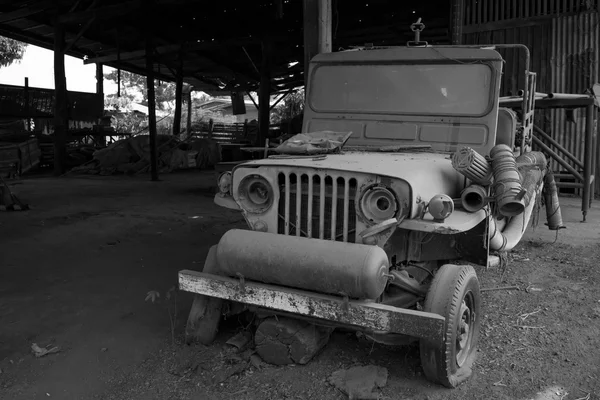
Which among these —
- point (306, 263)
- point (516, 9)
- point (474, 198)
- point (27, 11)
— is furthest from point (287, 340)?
point (27, 11)

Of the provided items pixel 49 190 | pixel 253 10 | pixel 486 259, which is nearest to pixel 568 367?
pixel 486 259

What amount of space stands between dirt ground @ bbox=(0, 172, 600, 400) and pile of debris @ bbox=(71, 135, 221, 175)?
9068mm

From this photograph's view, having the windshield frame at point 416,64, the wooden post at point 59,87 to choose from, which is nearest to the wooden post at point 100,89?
the wooden post at point 59,87

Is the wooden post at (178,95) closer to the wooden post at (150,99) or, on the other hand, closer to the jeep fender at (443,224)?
the wooden post at (150,99)

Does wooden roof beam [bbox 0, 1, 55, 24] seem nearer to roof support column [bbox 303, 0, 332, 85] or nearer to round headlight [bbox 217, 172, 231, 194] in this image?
roof support column [bbox 303, 0, 332, 85]

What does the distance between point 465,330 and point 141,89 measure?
49.0 metres

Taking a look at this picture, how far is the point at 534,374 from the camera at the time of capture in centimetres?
346

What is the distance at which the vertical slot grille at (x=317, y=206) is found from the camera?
128 inches

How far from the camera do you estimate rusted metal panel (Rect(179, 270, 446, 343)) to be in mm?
2887

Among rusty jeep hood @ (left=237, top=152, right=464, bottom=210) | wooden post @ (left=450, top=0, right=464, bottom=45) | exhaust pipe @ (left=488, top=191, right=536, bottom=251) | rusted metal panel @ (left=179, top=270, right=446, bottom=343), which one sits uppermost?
wooden post @ (left=450, top=0, right=464, bottom=45)

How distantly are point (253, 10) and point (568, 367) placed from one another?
12476mm

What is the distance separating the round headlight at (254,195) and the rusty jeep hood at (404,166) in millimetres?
108

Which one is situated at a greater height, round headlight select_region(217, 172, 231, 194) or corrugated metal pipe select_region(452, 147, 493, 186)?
corrugated metal pipe select_region(452, 147, 493, 186)

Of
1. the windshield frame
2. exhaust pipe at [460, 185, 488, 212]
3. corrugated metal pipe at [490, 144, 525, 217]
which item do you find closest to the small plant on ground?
the windshield frame
